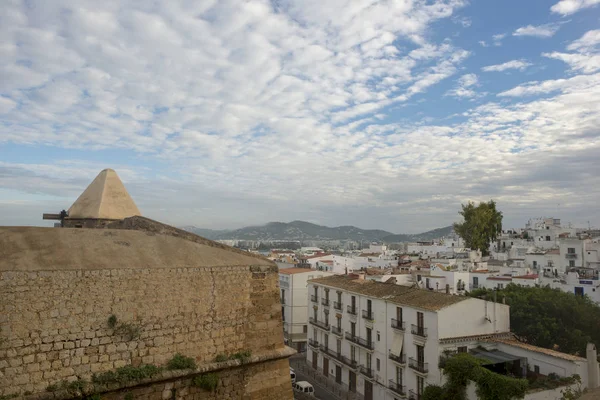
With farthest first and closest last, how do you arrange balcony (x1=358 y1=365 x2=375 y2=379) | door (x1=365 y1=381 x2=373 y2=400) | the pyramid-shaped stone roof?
door (x1=365 y1=381 x2=373 y2=400) < balcony (x1=358 y1=365 x2=375 y2=379) < the pyramid-shaped stone roof

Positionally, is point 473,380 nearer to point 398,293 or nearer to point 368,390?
point 398,293

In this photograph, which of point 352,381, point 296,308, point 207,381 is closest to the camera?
point 207,381

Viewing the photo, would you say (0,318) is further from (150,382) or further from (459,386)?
(459,386)

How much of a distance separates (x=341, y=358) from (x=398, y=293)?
6710mm

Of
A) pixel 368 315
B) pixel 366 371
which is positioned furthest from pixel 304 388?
pixel 368 315

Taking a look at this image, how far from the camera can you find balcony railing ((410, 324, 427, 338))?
20.6 metres

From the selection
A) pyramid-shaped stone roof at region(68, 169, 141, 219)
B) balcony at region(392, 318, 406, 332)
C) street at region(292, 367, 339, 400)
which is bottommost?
street at region(292, 367, 339, 400)

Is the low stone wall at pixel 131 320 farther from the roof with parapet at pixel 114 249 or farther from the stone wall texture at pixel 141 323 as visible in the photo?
the roof with parapet at pixel 114 249

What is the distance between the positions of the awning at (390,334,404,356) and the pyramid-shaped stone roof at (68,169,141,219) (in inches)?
647

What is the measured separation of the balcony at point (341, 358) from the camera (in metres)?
26.2

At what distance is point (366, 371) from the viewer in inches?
981

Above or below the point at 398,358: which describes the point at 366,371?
below

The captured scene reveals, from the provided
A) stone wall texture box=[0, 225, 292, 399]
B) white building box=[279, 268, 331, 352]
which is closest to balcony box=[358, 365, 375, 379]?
white building box=[279, 268, 331, 352]

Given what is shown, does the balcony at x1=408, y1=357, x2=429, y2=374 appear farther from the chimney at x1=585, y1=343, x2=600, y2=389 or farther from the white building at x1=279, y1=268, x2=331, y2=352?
the white building at x1=279, y1=268, x2=331, y2=352
